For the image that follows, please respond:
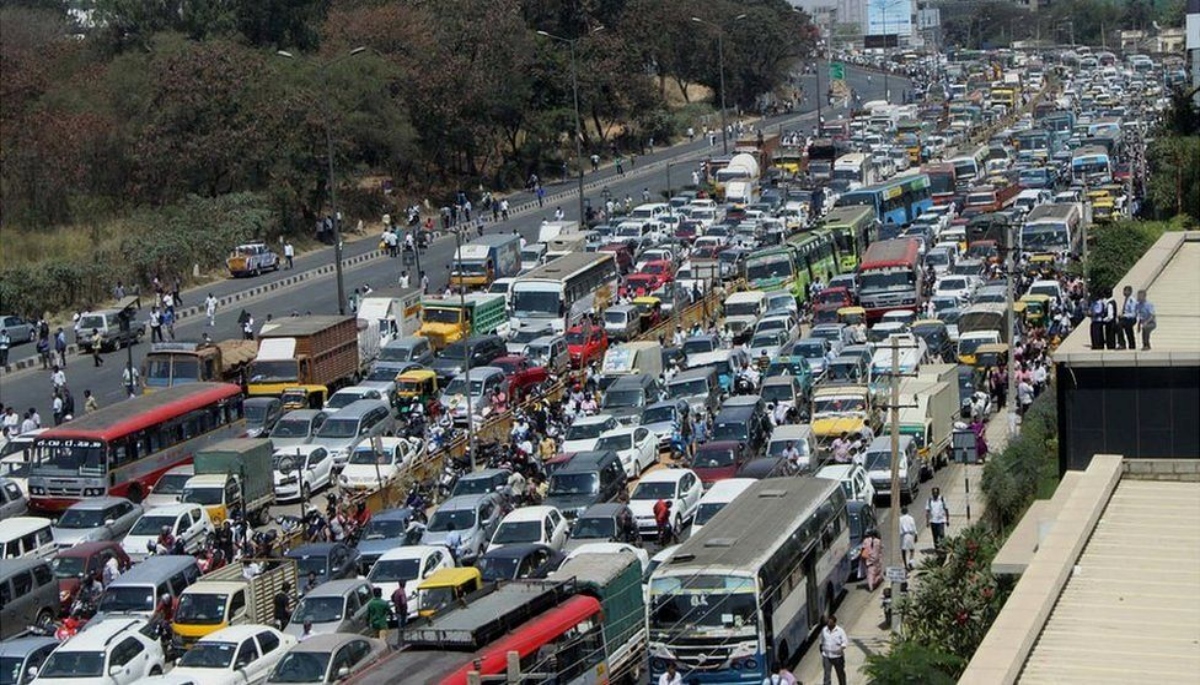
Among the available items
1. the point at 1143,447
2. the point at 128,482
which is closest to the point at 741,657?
the point at 1143,447

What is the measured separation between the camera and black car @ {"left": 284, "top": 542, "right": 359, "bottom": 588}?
95.0ft

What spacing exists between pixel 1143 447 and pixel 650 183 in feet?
216

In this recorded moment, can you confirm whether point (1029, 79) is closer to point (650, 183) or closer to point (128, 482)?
point (650, 183)

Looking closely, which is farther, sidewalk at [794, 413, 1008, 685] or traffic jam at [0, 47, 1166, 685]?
sidewalk at [794, 413, 1008, 685]

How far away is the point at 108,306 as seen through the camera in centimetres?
6047

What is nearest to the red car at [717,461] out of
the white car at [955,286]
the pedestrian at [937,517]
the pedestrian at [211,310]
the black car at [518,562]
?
the pedestrian at [937,517]

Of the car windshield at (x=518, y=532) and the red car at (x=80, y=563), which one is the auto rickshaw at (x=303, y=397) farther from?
the car windshield at (x=518, y=532)

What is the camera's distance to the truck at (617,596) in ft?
76.3

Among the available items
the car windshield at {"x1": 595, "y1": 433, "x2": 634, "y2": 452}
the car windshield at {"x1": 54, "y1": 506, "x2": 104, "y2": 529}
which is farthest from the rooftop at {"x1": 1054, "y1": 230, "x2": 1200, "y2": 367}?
the car windshield at {"x1": 54, "y1": 506, "x2": 104, "y2": 529}

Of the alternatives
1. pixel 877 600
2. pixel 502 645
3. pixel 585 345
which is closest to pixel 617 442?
pixel 877 600

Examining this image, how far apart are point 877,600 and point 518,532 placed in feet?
18.0

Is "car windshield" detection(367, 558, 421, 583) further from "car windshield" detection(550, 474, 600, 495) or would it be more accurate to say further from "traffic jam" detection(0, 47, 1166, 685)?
"car windshield" detection(550, 474, 600, 495)

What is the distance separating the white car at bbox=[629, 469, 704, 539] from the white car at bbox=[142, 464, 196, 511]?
8840 mm

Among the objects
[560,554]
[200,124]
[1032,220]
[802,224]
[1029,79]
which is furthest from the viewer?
[1029,79]
